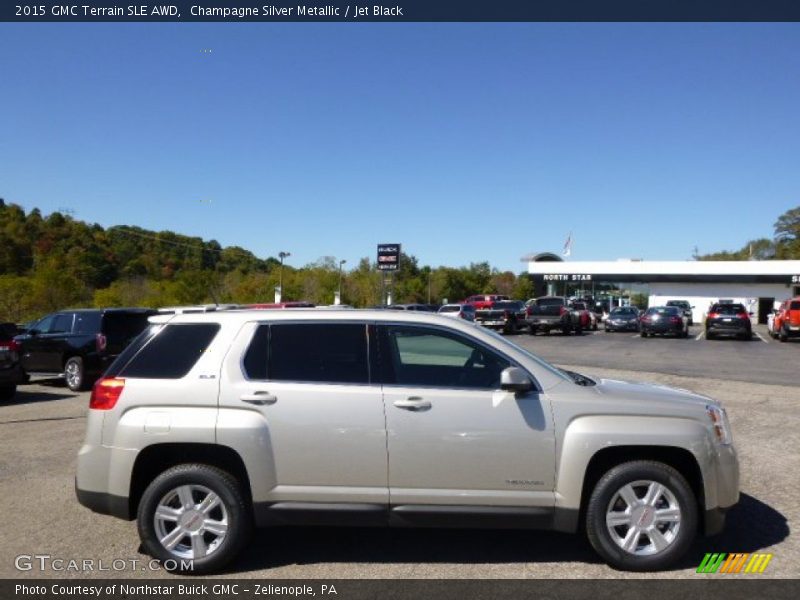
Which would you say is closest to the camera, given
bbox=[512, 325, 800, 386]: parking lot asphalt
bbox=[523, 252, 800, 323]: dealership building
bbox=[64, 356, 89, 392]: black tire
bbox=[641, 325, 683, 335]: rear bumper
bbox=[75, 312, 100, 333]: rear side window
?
bbox=[64, 356, 89, 392]: black tire

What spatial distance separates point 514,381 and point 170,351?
2.44 meters

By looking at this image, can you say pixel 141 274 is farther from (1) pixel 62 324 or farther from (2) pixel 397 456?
(2) pixel 397 456

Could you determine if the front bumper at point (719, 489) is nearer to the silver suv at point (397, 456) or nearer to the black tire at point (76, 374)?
the silver suv at point (397, 456)

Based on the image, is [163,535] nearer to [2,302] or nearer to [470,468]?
[470,468]

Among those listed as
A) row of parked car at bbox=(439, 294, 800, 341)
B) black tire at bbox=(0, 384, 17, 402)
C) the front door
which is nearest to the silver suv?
the front door

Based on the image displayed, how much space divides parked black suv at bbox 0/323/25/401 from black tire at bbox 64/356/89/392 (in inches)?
55.3

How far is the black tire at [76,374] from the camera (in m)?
13.5

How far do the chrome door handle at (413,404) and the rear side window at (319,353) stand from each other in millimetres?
293

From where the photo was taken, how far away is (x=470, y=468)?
4441 mm

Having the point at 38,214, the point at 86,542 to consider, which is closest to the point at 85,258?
the point at 38,214

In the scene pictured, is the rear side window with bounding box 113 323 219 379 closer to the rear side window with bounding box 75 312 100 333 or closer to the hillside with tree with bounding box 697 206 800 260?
the rear side window with bounding box 75 312 100 333

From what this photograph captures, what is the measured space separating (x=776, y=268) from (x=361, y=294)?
119ft

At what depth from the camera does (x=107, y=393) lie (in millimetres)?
4672

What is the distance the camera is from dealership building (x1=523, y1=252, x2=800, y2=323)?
59281 millimetres
